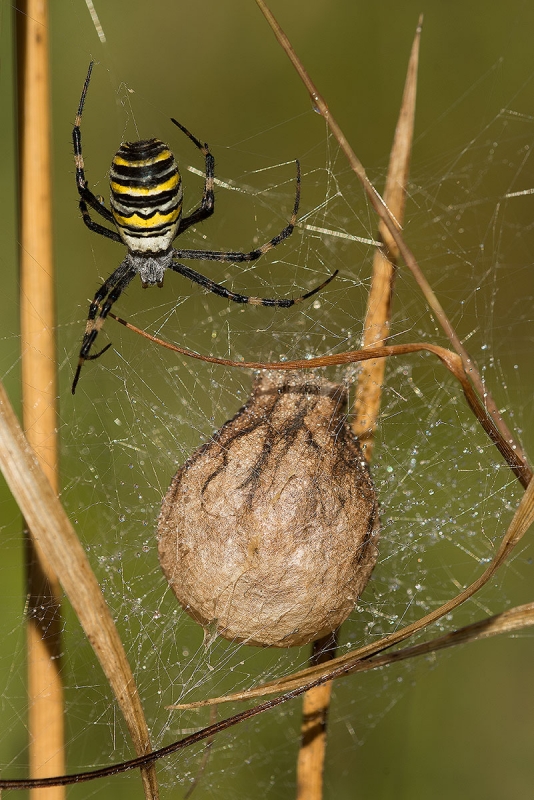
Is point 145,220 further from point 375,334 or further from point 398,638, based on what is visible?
point 398,638

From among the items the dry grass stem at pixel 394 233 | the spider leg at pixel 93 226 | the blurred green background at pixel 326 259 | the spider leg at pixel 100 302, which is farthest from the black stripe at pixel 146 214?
the dry grass stem at pixel 394 233

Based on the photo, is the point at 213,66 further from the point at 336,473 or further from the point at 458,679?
the point at 458,679

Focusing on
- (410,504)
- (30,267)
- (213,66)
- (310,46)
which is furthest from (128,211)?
(310,46)

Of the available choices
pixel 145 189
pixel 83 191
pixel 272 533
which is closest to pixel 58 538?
pixel 272 533

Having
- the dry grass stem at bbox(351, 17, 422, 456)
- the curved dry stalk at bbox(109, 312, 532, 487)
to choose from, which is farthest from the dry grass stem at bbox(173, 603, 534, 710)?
the dry grass stem at bbox(351, 17, 422, 456)

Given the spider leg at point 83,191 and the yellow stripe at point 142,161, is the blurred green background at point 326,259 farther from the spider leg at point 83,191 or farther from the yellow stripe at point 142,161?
the yellow stripe at point 142,161
